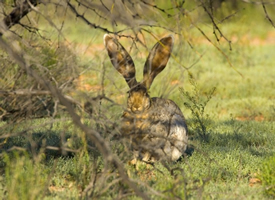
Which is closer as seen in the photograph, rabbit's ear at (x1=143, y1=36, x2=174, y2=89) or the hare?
the hare

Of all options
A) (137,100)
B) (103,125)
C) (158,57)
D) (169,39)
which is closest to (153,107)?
(137,100)

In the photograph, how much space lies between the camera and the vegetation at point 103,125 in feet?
10.1

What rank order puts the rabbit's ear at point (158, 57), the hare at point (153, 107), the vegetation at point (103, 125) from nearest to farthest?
the vegetation at point (103, 125), the hare at point (153, 107), the rabbit's ear at point (158, 57)

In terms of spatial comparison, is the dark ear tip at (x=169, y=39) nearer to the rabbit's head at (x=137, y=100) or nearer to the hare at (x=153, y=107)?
the hare at (x=153, y=107)

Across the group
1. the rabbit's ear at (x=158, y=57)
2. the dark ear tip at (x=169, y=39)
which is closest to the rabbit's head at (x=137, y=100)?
the rabbit's ear at (x=158, y=57)

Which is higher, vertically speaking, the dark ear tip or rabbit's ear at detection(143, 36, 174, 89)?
the dark ear tip

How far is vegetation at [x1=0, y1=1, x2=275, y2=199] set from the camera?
3.08 m

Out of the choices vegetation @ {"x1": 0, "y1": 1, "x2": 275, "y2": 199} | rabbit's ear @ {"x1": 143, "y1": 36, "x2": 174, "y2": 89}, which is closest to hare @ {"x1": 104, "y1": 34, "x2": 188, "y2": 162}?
rabbit's ear @ {"x1": 143, "y1": 36, "x2": 174, "y2": 89}

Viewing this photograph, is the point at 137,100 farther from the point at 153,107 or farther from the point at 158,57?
the point at 158,57

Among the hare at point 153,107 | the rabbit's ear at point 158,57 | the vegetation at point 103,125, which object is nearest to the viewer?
the vegetation at point 103,125

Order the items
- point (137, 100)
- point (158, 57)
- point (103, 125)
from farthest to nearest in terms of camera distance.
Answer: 1. point (158, 57)
2. point (137, 100)
3. point (103, 125)

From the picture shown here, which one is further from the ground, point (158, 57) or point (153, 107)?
point (158, 57)

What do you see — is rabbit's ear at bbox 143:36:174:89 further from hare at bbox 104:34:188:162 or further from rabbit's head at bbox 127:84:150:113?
rabbit's head at bbox 127:84:150:113

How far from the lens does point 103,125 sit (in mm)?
3365
